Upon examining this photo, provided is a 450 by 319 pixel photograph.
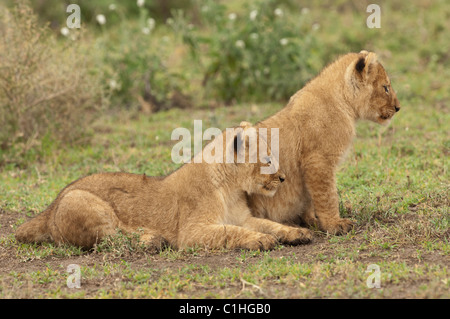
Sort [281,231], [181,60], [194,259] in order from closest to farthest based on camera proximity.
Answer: [194,259] < [281,231] < [181,60]

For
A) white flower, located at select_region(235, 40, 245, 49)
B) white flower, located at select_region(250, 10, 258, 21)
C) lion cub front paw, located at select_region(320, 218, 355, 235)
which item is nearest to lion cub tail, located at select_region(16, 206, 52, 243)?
lion cub front paw, located at select_region(320, 218, 355, 235)

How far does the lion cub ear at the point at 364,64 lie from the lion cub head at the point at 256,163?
4.05 ft

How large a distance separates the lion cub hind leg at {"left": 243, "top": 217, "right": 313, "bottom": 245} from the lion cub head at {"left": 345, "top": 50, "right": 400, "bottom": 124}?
1473mm

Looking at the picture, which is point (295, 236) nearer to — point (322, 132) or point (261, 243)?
point (261, 243)

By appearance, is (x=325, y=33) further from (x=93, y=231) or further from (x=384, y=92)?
(x=93, y=231)

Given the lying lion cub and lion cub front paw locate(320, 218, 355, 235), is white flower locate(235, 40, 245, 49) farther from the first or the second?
lion cub front paw locate(320, 218, 355, 235)

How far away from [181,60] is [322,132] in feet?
28.4

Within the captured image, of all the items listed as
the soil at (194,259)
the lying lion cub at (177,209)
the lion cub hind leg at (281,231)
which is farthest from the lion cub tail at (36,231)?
the lion cub hind leg at (281,231)

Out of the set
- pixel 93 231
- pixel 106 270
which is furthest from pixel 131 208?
pixel 106 270

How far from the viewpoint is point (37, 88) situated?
Result: 10.2 metres

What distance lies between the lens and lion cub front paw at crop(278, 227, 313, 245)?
645cm

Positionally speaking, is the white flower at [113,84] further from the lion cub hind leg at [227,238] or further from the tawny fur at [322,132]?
the lion cub hind leg at [227,238]

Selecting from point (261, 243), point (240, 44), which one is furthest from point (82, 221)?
point (240, 44)
